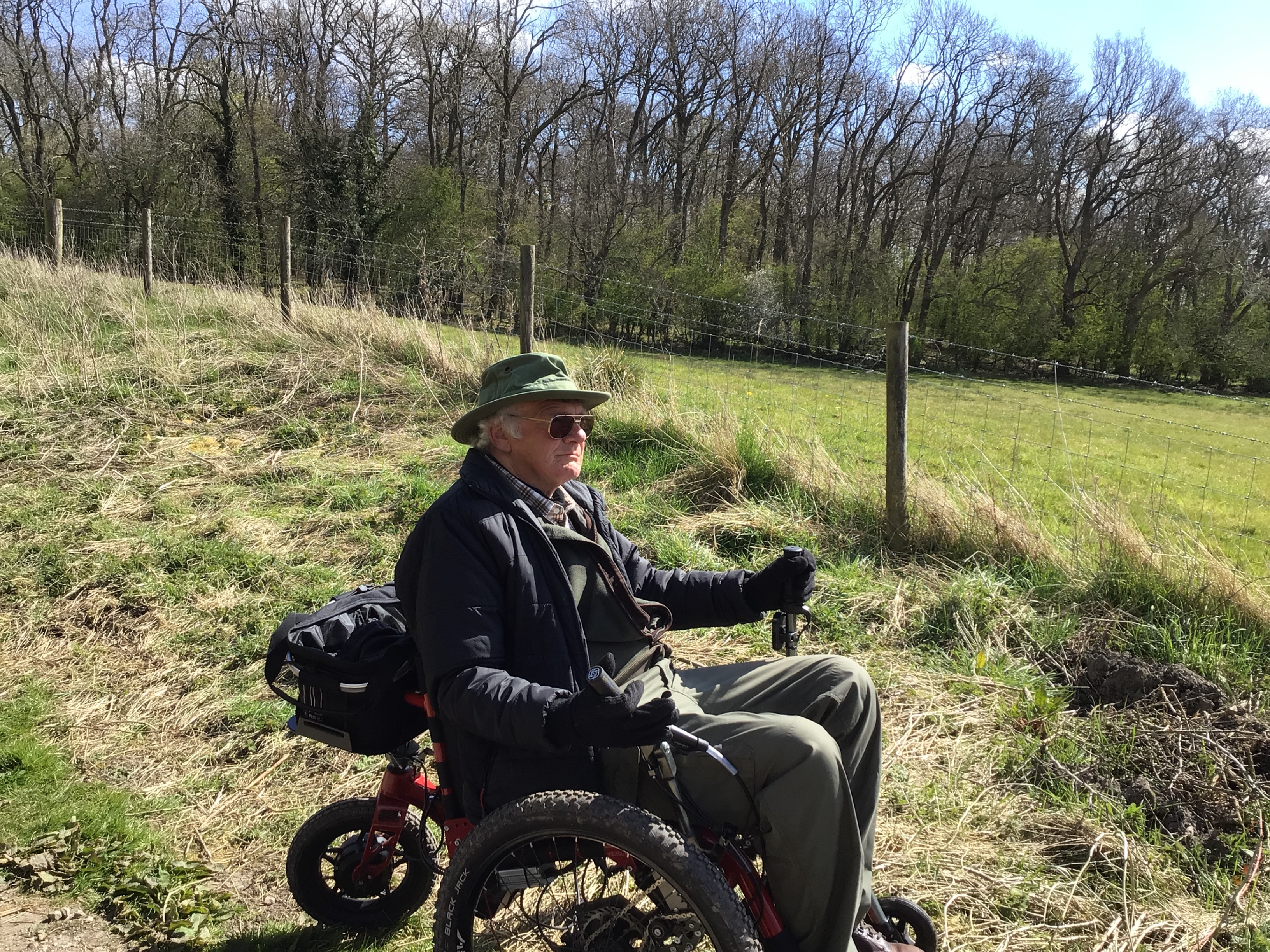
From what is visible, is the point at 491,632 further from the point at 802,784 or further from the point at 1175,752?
the point at 1175,752

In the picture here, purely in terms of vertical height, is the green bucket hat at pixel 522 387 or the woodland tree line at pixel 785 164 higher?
the woodland tree line at pixel 785 164

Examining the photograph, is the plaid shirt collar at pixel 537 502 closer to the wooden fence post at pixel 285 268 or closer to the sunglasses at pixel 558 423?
the sunglasses at pixel 558 423

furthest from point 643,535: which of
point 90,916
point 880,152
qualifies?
point 880,152

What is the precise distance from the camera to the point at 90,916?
7.79ft

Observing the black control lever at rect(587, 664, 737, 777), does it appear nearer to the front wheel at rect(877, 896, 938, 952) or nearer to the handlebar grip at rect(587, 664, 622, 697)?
the handlebar grip at rect(587, 664, 622, 697)

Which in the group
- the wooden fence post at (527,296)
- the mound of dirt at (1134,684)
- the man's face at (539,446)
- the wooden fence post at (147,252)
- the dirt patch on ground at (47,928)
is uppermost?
the wooden fence post at (147,252)

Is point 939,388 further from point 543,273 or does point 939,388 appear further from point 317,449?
point 317,449

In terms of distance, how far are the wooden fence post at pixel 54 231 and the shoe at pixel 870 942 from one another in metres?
13.0

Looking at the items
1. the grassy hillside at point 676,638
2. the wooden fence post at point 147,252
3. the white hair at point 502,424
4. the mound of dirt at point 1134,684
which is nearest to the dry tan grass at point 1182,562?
the grassy hillside at point 676,638

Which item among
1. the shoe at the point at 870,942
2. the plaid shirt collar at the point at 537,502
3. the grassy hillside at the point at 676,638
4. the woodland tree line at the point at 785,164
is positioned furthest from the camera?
the woodland tree line at the point at 785,164

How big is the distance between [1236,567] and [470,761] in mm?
4084

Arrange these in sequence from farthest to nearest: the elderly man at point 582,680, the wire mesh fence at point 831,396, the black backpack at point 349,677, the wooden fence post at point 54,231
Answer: the wooden fence post at point 54,231, the wire mesh fence at point 831,396, the black backpack at point 349,677, the elderly man at point 582,680

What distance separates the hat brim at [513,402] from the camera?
2.11m

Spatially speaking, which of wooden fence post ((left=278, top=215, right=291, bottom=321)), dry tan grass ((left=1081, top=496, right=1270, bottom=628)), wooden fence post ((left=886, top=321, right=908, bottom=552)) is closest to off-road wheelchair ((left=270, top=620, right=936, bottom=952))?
dry tan grass ((left=1081, top=496, right=1270, bottom=628))
